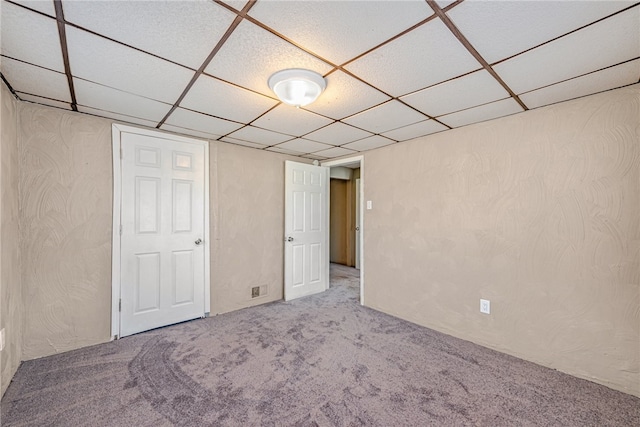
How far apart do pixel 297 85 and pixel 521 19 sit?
3.82ft

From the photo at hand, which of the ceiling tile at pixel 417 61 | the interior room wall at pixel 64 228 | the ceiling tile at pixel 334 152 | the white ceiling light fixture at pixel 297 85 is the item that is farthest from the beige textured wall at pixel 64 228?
the ceiling tile at pixel 417 61

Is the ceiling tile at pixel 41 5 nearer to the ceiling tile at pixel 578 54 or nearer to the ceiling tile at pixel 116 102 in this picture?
the ceiling tile at pixel 116 102

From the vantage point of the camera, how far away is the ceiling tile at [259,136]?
9.12 ft

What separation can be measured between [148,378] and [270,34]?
244 centimetres

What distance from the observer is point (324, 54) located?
4.76 ft

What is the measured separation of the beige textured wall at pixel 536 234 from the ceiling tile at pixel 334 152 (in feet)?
2.34

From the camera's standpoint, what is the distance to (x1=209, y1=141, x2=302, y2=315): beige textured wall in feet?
10.6

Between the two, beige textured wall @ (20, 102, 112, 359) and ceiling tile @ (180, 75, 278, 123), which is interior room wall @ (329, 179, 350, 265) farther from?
beige textured wall @ (20, 102, 112, 359)

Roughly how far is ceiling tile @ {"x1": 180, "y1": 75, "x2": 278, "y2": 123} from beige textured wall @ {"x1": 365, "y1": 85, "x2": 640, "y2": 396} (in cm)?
181

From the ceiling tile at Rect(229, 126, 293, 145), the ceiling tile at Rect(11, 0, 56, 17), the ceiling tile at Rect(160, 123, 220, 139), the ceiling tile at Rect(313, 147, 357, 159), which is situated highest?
the ceiling tile at Rect(160, 123, 220, 139)

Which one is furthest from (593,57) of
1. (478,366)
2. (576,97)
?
(478,366)

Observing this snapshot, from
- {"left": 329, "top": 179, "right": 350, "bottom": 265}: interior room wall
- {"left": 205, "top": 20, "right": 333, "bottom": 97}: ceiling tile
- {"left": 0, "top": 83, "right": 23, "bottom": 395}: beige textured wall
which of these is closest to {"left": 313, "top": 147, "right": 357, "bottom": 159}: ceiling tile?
{"left": 205, "top": 20, "right": 333, "bottom": 97}: ceiling tile

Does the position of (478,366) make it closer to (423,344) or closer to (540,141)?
(423,344)

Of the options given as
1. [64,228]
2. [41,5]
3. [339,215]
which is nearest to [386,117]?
[41,5]
